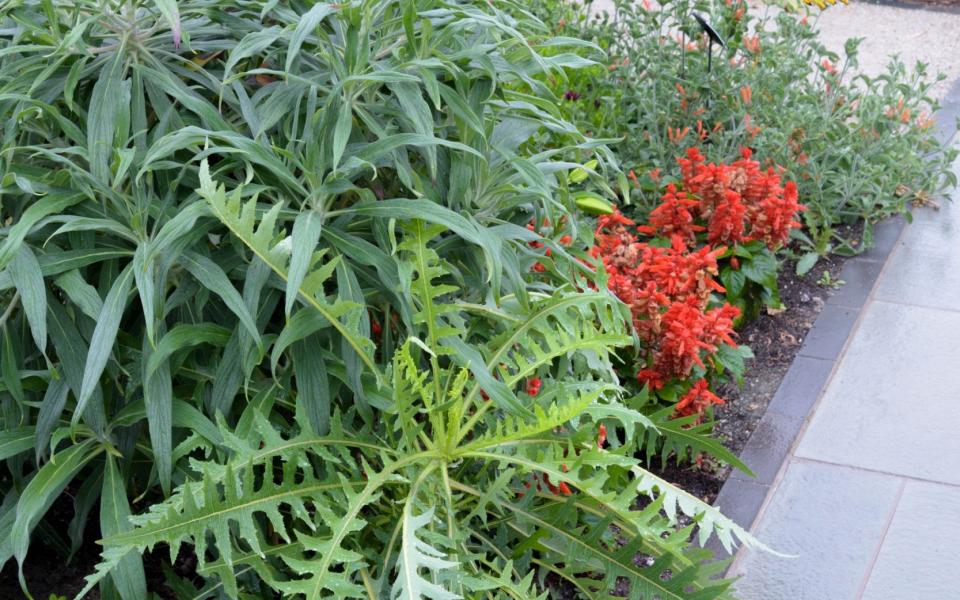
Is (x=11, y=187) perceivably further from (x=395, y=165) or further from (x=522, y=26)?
(x=522, y=26)

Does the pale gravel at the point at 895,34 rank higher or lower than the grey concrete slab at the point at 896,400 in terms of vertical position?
lower

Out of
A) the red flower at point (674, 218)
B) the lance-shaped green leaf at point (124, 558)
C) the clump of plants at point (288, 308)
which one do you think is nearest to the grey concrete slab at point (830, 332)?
the red flower at point (674, 218)

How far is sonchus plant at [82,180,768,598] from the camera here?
82.1 inches

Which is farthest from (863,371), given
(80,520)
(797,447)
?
(80,520)

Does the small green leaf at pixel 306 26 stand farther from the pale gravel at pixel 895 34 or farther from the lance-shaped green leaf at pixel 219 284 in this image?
the pale gravel at pixel 895 34

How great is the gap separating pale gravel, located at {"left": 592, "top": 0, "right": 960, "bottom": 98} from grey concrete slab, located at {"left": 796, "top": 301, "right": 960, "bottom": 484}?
9.50ft

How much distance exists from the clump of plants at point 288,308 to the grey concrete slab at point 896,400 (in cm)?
127

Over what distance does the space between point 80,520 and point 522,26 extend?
1.73 metres

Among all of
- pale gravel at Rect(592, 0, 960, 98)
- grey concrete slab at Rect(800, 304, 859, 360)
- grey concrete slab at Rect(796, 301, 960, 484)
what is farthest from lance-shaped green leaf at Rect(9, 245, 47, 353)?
pale gravel at Rect(592, 0, 960, 98)

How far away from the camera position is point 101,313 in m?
2.10

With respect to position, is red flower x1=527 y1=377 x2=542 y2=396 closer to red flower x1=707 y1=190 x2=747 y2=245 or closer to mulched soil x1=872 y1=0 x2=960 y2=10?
red flower x1=707 y1=190 x2=747 y2=245

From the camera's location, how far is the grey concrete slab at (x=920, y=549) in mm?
3061

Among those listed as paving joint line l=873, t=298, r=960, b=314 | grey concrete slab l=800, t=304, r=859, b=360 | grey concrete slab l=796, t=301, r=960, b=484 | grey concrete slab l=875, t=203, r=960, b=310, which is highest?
grey concrete slab l=800, t=304, r=859, b=360

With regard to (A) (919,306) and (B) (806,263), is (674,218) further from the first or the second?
(A) (919,306)
